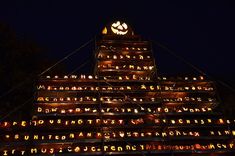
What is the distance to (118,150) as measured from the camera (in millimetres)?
11141

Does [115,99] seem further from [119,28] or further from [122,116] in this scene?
[119,28]

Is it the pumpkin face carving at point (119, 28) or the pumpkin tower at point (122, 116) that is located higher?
the pumpkin face carving at point (119, 28)

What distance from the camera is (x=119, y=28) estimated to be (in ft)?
52.3

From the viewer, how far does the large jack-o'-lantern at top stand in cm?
1580

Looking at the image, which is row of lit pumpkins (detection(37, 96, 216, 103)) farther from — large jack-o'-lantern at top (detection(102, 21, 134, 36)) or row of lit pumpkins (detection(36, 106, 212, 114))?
large jack-o'-lantern at top (detection(102, 21, 134, 36))

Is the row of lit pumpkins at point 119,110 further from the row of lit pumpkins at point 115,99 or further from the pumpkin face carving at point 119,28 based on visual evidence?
the pumpkin face carving at point 119,28

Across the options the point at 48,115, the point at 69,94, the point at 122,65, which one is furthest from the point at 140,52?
the point at 48,115

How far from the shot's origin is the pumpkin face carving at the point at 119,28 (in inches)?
624

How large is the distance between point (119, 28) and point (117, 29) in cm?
12

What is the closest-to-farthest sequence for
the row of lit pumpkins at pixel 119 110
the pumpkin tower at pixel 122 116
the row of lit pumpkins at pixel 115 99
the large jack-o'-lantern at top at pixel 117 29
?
1. the pumpkin tower at pixel 122 116
2. the row of lit pumpkins at pixel 119 110
3. the row of lit pumpkins at pixel 115 99
4. the large jack-o'-lantern at top at pixel 117 29

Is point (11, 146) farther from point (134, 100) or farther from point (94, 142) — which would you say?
point (134, 100)

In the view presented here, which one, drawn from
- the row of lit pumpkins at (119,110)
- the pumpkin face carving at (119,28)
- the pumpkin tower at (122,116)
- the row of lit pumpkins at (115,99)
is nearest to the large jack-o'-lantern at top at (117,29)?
the pumpkin face carving at (119,28)

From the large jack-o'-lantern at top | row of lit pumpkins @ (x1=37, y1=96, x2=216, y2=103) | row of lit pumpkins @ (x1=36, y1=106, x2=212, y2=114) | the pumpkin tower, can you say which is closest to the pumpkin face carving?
the large jack-o'-lantern at top

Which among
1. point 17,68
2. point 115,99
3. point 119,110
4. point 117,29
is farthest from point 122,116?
point 17,68
